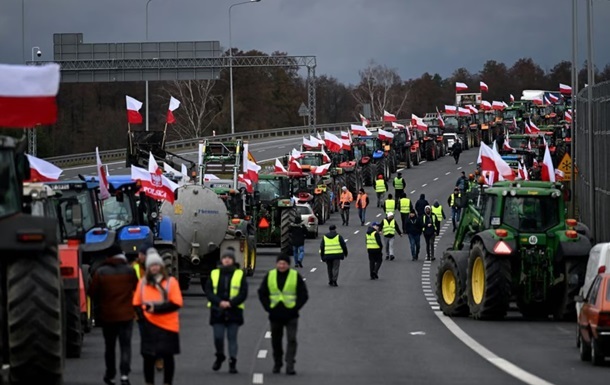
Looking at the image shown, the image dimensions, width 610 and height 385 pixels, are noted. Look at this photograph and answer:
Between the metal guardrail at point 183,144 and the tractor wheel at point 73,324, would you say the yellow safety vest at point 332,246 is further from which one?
the metal guardrail at point 183,144

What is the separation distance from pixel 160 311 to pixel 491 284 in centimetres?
1220

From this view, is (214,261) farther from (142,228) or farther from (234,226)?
(142,228)

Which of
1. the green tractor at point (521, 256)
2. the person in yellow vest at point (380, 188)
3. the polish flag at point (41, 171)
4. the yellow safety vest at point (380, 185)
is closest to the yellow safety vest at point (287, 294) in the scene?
the green tractor at point (521, 256)

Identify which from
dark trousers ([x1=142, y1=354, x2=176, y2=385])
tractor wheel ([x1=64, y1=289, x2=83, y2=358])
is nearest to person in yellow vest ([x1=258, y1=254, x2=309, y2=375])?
tractor wheel ([x1=64, y1=289, x2=83, y2=358])

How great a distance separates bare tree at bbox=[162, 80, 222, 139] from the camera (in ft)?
420

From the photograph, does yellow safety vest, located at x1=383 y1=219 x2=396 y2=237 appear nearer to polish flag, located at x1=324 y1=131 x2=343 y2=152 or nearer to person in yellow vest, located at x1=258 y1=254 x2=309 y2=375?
polish flag, located at x1=324 y1=131 x2=343 y2=152

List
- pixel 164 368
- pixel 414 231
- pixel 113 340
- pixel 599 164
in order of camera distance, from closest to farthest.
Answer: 1. pixel 164 368
2. pixel 113 340
3. pixel 599 164
4. pixel 414 231

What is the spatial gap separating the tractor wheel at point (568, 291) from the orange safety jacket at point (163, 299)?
12.1m

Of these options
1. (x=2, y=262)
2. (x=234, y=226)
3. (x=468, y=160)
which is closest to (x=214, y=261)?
(x=234, y=226)

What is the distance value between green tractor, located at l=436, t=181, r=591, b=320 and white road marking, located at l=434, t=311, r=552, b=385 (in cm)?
87

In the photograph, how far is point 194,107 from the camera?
130875 millimetres

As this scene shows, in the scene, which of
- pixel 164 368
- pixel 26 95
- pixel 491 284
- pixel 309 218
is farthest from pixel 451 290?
pixel 309 218

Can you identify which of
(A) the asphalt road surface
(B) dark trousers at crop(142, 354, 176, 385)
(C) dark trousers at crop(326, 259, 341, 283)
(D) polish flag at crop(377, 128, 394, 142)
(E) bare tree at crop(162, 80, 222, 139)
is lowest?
(A) the asphalt road surface

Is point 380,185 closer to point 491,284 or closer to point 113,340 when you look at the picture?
point 491,284
